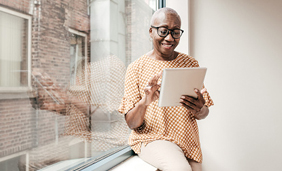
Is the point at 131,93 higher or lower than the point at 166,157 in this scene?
higher

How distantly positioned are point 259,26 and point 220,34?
38cm

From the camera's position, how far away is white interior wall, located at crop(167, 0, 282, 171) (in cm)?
234

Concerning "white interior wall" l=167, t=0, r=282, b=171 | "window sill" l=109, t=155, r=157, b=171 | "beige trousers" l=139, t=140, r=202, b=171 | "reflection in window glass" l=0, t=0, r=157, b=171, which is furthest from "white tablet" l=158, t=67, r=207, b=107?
"white interior wall" l=167, t=0, r=282, b=171

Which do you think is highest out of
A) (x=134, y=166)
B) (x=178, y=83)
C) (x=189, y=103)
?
(x=178, y=83)

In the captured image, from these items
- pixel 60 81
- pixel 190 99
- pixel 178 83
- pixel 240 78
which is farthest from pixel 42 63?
pixel 240 78

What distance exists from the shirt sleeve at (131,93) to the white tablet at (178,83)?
24 cm

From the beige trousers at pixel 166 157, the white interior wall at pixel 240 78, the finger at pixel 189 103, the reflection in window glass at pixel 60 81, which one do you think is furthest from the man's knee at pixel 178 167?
the white interior wall at pixel 240 78

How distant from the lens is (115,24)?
6.07 ft

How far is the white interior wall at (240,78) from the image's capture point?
2.34 metres

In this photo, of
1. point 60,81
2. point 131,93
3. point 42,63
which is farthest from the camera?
point 131,93

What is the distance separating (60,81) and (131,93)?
415mm

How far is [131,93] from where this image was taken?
142cm

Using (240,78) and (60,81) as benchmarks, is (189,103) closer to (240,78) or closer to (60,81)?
(60,81)

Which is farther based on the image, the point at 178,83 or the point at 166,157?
the point at 166,157
